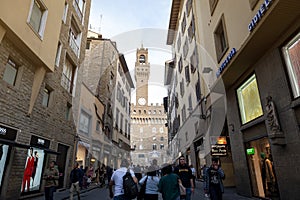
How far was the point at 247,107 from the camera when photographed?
916cm

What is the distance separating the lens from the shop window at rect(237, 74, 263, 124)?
8.36m

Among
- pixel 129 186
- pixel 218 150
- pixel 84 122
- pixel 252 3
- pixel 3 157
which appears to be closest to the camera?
pixel 129 186

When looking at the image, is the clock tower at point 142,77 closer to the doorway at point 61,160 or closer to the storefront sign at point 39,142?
the doorway at point 61,160

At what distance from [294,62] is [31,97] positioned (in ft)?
36.5

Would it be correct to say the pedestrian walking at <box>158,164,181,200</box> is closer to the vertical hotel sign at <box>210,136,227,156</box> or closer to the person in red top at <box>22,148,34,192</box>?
the vertical hotel sign at <box>210,136,227,156</box>

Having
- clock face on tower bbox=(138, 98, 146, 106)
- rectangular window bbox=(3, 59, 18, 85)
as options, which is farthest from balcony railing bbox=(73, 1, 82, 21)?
clock face on tower bbox=(138, 98, 146, 106)

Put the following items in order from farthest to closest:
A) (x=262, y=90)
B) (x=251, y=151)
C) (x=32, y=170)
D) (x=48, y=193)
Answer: (x=32, y=170) → (x=251, y=151) → (x=262, y=90) → (x=48, y=193)

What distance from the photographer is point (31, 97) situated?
10.1 m

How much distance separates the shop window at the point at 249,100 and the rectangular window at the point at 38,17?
33.4 feet

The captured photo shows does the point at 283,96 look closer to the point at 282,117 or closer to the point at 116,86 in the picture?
the point at 282,117

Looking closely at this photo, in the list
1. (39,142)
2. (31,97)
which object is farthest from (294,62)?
(39,142)

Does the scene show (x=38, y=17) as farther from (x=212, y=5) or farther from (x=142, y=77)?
(x=142, y=77)

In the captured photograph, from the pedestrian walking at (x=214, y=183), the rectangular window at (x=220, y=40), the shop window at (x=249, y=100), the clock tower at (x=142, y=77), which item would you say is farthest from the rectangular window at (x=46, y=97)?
the clock tower at (x=142, y=77)

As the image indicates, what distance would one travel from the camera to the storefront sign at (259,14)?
19.6 ft
